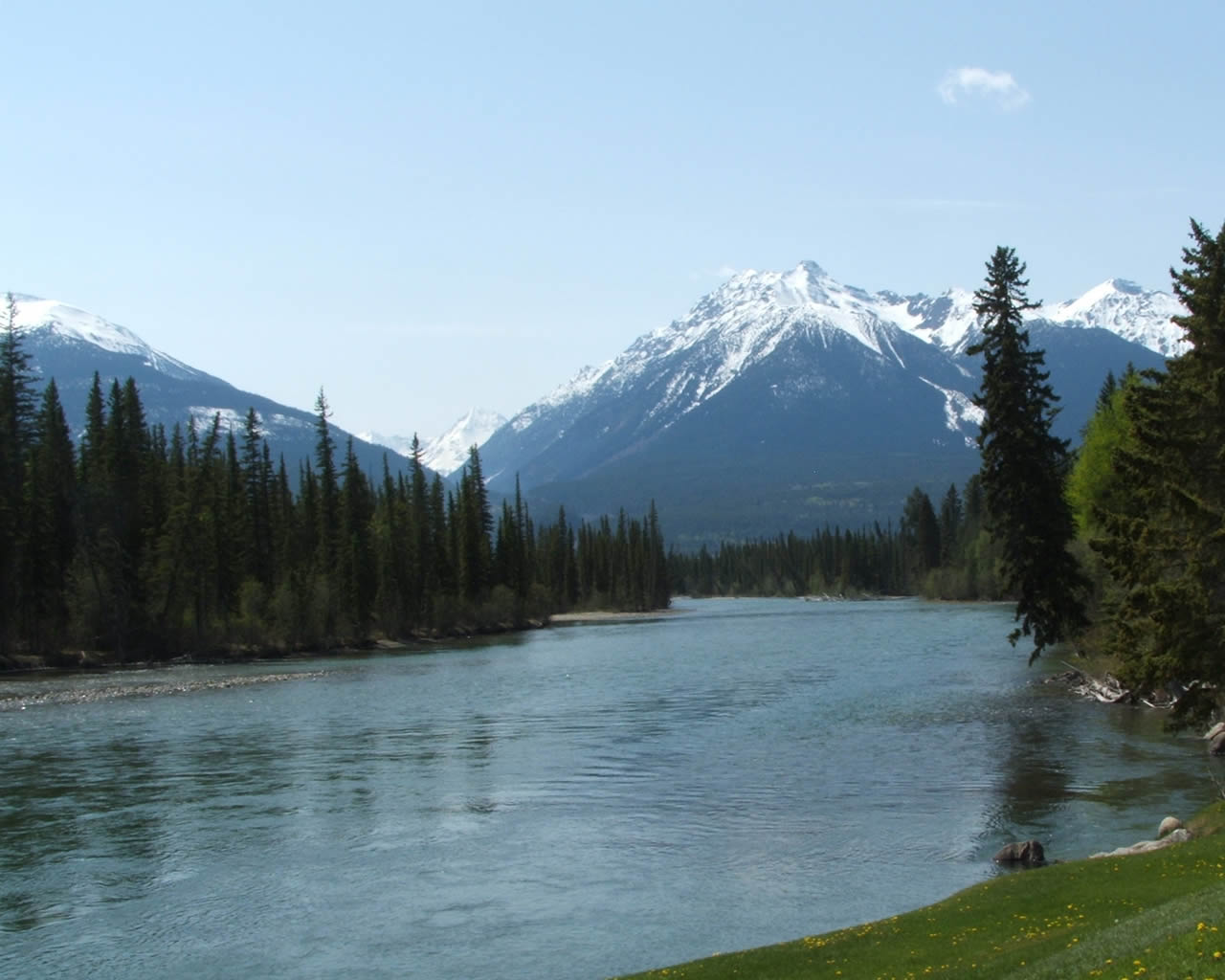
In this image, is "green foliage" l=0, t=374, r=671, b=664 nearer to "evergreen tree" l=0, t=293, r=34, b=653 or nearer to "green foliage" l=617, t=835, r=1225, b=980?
"evergreen tree" l=0, t=293, r=34, b=653

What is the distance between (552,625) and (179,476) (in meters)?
56.4

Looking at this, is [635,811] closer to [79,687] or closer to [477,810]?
[477,810]

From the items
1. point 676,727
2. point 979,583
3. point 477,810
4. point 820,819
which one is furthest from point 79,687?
point 979,583

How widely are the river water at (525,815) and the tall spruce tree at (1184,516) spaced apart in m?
3.73

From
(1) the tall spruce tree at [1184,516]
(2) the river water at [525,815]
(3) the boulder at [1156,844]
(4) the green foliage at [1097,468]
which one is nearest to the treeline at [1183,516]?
(1) the tall spruce tree at [1184,516]

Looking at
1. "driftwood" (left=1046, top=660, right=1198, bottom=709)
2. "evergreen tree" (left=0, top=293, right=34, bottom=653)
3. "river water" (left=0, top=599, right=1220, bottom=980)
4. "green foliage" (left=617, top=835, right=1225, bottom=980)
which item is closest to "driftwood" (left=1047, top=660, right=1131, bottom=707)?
"driftwood" (left=1046, top=660, right=1198, bottom=709)

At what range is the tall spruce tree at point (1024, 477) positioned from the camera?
202ft

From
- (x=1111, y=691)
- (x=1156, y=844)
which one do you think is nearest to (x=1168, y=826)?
(x=1156, y=844)

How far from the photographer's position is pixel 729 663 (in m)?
86.1

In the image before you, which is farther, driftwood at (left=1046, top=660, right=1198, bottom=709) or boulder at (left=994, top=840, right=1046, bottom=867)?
driftwood at (left=1046, top=660, right=1198, bottom=709)

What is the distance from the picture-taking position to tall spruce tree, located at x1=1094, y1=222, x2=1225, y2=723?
110 ft

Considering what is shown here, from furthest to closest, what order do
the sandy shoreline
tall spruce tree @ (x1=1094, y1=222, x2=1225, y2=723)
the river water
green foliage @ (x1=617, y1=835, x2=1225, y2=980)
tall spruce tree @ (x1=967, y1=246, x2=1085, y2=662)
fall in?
the sandy shoreline < tall spruce tree @ (x1=967, y1=246, x2=1085, y2=662) < tall spruce tree @ (x1=1094, y1=222, x2=1225, y2=723) < the river water < green foliage @ (x1=617, y1=835, x2=1225, y2=980)

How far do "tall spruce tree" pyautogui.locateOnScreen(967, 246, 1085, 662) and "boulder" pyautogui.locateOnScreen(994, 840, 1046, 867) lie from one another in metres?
35.1

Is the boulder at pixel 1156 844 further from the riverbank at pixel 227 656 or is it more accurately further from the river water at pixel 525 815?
the riverbank at pixel 227 656
